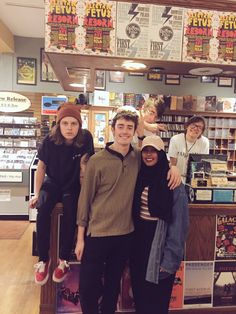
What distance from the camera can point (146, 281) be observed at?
6.66 ft

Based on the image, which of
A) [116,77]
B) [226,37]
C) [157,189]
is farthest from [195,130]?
[116,77]

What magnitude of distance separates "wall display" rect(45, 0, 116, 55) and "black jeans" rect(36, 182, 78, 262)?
103cm

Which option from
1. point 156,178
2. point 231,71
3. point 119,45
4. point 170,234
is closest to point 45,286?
point 170,234

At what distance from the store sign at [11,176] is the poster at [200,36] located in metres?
3.80

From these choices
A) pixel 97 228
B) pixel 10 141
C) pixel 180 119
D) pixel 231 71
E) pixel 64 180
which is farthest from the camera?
pixel 180 119

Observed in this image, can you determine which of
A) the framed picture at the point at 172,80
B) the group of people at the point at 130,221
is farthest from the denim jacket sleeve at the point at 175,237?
the framed picture at the point at 172,80

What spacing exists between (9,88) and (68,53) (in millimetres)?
4966

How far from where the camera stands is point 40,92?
22.4ft

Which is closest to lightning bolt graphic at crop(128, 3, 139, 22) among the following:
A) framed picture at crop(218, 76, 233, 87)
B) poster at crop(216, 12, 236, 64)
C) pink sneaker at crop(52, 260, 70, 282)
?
poster at crop(216, 12, 236, 64)

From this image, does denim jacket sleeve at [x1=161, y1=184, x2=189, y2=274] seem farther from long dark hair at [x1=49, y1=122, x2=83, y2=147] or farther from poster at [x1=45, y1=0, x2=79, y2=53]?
poster at [x1=45, y1=0, x2=79, y2=53]

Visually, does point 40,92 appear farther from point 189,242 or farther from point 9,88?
point 189,242

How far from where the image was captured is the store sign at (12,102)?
247 inches

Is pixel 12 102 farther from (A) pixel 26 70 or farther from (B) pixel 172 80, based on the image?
(B) pixel 172 80

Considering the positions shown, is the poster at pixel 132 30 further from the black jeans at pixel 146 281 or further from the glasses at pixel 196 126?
the black jeans at pixel 146 281
